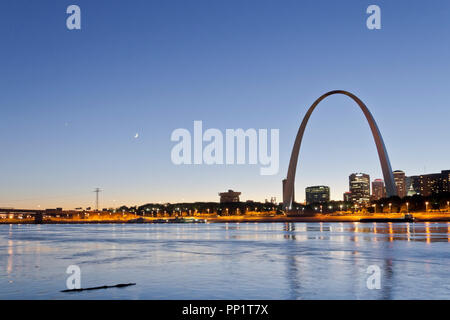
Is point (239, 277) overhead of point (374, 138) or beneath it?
beneath

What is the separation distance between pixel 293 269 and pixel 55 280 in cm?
1059

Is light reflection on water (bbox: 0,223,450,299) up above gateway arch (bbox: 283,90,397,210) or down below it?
below

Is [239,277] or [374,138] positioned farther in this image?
[374,138]

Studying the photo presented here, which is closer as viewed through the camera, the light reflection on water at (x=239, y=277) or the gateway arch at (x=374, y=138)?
the light reflection on water at (x=239, y=277)

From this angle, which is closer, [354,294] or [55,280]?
[354,294]

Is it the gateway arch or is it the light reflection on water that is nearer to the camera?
the light reflection on water

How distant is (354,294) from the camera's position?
49.5ft

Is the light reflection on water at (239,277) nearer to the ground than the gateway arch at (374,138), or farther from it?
nearer to the ground
